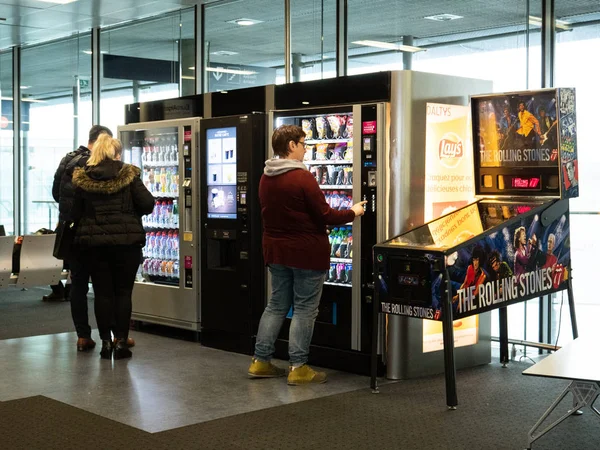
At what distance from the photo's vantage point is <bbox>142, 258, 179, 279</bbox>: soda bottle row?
7660 millimetres

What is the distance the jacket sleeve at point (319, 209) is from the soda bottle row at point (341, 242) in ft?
2.03

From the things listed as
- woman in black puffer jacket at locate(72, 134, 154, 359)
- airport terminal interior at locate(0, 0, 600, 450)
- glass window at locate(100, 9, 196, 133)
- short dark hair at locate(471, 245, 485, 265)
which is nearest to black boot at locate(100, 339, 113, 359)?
woman in black puffer jacket at locate(72, 134, 154, 359)

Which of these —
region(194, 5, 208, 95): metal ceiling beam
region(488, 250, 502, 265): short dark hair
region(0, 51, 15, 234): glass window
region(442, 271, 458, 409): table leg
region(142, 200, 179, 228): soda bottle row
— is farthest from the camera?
region(0, 51, 15, 234): glass window

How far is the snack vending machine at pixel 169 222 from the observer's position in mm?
7332

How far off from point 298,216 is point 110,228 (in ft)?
4.93

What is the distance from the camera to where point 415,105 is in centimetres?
589

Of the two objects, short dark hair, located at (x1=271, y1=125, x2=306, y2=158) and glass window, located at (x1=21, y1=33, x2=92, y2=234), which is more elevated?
glass window, located at (x1=21, y1=33, x2=92, y2=234)

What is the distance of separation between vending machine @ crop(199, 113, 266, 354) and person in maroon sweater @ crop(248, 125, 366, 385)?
0.89 m

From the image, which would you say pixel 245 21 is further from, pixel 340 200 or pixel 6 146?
pixel 6 146

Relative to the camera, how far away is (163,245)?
774 centimetres

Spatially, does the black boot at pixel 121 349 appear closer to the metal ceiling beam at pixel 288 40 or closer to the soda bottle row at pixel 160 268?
the soda bottle row at pixel 160 268

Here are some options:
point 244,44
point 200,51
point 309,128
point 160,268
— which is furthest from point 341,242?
point 200,51

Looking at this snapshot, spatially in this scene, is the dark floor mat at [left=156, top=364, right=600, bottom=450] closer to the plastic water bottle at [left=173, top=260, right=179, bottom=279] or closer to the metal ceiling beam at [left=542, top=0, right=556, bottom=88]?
the metal ceiling beam at [left=542, top=0, right=556, bottom=88]

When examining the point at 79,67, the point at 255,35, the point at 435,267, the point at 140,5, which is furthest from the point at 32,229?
the point at 435,267
